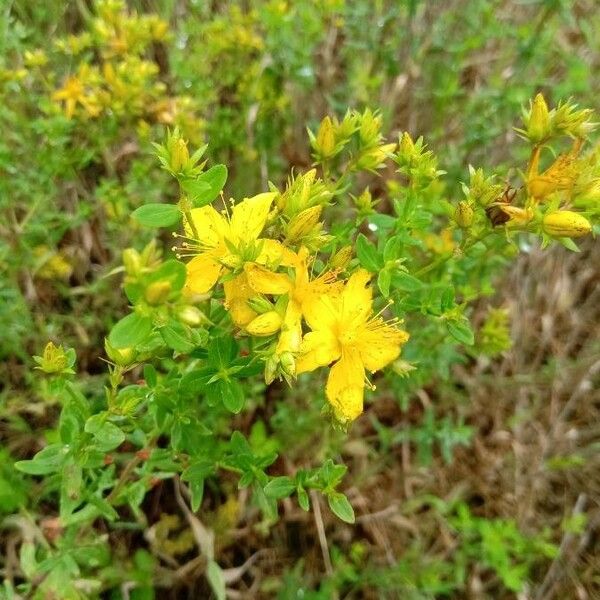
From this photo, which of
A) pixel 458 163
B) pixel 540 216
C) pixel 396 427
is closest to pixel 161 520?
pixel 396 427

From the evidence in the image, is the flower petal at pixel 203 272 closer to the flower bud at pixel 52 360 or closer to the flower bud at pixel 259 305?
the flower bud at pixel 259 305

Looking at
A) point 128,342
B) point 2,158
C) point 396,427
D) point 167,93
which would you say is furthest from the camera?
point 167,93

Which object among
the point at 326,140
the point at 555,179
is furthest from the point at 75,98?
the point at 555,179

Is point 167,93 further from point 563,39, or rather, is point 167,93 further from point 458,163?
point 563,39

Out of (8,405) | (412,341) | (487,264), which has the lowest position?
(8,405)

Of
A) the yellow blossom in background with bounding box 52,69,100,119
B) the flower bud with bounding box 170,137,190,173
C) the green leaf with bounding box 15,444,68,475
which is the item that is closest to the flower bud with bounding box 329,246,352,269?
the flower bud with bounding box 170,137,190,173

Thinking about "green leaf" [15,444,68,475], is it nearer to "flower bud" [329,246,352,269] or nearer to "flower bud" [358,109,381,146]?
"flower bud" [329,246,352,269]
